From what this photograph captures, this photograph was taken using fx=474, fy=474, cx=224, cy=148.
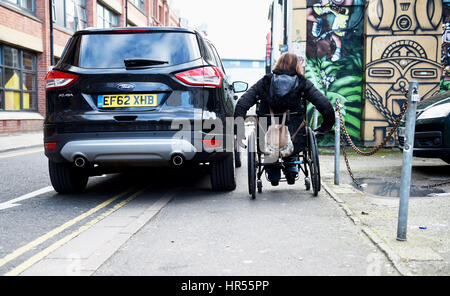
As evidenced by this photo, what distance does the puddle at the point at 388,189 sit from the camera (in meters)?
5.83

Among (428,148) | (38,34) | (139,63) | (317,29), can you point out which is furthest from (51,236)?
(38,34)

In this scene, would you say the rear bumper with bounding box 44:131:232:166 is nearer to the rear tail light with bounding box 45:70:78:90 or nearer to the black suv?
the black suv

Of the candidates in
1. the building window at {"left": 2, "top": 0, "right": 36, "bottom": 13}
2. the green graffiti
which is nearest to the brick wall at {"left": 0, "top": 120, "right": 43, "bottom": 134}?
the building window at {"left": 2, "top": 0, "right": 36, "bottom": 13}

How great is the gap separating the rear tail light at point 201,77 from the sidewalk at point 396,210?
1898 mm

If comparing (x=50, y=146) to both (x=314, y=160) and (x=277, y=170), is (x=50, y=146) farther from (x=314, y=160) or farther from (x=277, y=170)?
(x=314, y=160)

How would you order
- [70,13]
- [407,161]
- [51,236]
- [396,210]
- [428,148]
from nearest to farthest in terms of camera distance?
1. [407,161]
2. [51,236]
3. [396,210]
4. [428,148]
5. [70,13]

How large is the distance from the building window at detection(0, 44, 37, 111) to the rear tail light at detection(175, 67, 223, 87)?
15.1 metres

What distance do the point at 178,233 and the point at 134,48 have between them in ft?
7.39

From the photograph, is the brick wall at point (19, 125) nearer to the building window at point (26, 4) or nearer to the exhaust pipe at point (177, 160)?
the building window at point (26, 4)

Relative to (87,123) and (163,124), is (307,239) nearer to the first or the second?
(163,124)

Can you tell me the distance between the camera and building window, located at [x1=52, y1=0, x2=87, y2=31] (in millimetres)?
22844

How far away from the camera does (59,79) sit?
16.7 ft

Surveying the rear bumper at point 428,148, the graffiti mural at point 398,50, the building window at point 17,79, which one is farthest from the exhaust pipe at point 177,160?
the building window at point 17,79

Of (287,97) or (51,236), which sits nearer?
(51,236)
